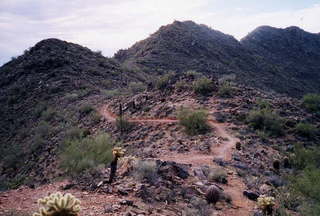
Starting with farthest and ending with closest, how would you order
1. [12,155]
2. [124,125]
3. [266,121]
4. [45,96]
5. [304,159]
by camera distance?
1. [45,96]
2. [12,155]
3. [124,125]
4. [266,121]
5. [304,159]

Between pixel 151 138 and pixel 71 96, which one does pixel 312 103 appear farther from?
pixel 71 96

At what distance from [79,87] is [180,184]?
2475 centimetres

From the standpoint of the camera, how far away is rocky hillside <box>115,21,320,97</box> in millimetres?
48250

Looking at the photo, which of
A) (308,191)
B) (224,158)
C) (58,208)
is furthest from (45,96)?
(58,208)

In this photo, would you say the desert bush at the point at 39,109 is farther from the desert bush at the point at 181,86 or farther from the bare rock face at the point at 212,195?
the bare rock face at the point at 212,195

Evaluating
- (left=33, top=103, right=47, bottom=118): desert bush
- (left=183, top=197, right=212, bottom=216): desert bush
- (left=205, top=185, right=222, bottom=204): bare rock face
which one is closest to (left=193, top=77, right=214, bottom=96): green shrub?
(left=33, top=103, right=47, bottom=118): desert bush

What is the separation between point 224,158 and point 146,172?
5.69m

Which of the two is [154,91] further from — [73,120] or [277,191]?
[277,191]

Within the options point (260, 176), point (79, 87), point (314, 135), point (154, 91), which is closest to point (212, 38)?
point (79, 87)

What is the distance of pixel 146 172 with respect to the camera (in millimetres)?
9695

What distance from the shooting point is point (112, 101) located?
2766 cm

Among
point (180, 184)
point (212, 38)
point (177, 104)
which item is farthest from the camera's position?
point (212, 38)

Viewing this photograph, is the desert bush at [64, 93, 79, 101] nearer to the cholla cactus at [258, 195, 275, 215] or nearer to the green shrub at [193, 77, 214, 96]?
the green shrub at [193, 77, 214, 96]

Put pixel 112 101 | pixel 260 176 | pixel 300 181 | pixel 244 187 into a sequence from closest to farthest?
1. pixel 300 181
2. pixel 244 187
3. pixel 260 176
4. pixel 112 101
